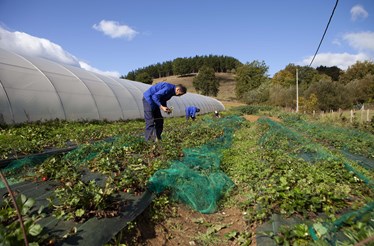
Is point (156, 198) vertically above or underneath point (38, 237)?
underneath

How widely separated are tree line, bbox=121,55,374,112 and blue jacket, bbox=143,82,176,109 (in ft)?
90.1

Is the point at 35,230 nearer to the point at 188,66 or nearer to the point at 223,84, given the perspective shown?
the point at 223,84

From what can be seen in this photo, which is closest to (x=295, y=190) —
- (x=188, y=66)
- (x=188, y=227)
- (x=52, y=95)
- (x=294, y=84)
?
(x=188, y=227)

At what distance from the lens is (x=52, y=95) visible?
1009 cm

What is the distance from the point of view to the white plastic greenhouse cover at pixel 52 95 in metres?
8.62

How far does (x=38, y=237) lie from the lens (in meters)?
2.02

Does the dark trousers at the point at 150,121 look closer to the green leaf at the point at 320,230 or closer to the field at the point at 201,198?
the field at the point at 201,198

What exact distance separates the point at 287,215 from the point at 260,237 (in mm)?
510

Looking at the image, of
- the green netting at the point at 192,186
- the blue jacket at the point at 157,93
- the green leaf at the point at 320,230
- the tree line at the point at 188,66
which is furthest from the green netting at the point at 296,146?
the tree line at the point at 188,66

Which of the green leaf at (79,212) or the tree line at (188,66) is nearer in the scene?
the green leaf at (79,212)

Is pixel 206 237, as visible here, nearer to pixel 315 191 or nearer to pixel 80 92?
pixel 315 191

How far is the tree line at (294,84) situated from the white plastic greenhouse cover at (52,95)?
78.7 feet

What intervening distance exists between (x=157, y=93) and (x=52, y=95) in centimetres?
603

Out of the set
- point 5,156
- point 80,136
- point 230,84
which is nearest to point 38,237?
point 5,156
